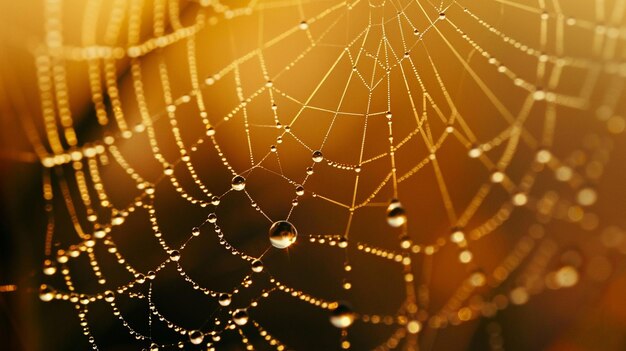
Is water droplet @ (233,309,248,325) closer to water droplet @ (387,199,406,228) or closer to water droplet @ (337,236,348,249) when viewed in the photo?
water droplet @ (337,236,348,249)

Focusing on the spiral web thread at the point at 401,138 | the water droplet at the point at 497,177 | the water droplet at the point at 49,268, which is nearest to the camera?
the water droplet at the point at 49,268

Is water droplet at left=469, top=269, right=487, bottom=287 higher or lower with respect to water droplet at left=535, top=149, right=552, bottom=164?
lower

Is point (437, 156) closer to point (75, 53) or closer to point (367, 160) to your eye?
point (367, 160)

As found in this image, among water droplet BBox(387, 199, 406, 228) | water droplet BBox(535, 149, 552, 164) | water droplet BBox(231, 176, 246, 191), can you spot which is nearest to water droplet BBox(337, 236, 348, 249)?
water droplet BBox(387, 199, 406, 228)

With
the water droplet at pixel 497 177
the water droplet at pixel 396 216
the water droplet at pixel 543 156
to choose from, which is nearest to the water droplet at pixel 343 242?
the water droplet at pixel 396 216

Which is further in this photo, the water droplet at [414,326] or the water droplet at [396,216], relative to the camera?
the water droplet at [414,326]

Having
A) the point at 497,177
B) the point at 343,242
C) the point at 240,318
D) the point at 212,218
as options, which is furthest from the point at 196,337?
the point at 497,177

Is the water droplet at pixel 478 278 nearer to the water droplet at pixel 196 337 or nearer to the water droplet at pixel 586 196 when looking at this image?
the water droplet at pixel 586 196

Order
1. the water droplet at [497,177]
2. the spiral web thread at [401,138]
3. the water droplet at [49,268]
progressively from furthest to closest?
the water droplet at [497,177] → the spiral web thread at [401,138] → the water droplet at [49,268]
